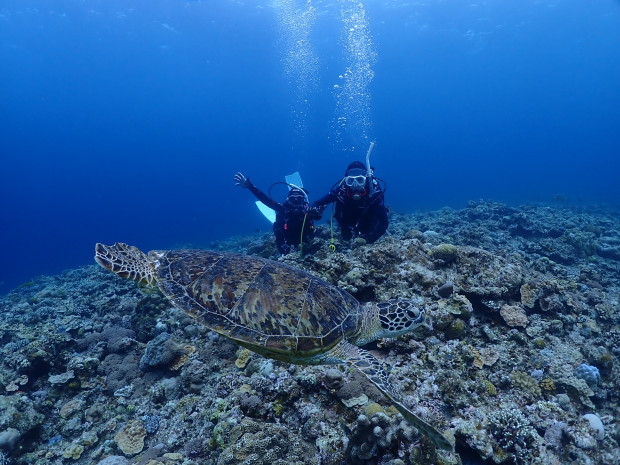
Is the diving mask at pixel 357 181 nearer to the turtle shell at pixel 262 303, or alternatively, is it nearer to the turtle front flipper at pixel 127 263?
the turtle shell at pixel 262 303

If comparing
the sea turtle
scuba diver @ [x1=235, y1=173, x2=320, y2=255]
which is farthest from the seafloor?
scuba diver @ [x1=235, y1=173, x2=320, y2=255]

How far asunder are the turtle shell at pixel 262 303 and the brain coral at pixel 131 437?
5.34ft

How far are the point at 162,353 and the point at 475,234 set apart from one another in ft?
29.3

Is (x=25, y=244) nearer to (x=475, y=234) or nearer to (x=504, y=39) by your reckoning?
(x=475, y=234)

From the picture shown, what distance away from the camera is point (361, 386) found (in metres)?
2.74

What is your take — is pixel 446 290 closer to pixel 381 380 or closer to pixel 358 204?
pixel 381 380

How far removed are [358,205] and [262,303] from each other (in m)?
4.93

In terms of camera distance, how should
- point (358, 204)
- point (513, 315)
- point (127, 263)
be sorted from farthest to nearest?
point (358, 204) < point (513, 315) < point (127, 263)

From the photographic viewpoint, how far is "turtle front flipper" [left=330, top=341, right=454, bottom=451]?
1884 mm

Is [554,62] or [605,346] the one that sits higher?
[554,62]

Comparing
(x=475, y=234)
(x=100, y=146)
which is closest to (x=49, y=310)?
(x=475, y=234)

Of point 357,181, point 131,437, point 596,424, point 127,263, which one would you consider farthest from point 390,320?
point 357,181

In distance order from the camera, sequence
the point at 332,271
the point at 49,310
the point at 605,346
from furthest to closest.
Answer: the point at 49,310
the point at 332,271
the point at 605,346

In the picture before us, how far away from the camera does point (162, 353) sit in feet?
12.6
